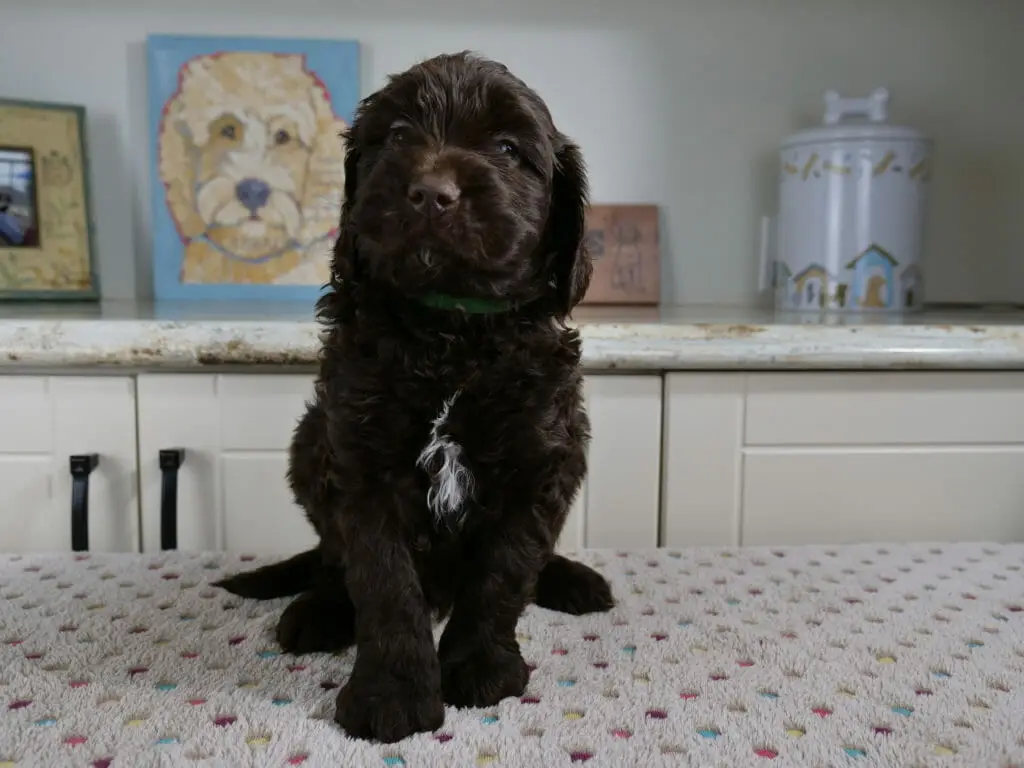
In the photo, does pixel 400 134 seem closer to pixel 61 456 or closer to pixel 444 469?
pixel 444 469

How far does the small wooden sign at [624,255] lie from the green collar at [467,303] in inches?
36.1

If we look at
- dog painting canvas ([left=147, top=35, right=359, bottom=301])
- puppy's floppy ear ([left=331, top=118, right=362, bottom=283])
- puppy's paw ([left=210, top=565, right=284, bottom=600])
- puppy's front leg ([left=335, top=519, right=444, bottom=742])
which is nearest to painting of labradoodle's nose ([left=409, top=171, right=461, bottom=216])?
puppy's floppy ear ([left=331, top=118, right=362, bottom=283])

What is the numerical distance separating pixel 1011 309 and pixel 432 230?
1.48 metres

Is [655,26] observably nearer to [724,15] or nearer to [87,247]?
[724,15]

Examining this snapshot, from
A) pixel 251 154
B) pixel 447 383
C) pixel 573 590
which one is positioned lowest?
pixel 573 590

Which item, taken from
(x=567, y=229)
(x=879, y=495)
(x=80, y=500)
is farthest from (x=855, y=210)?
(x=80, y=500)

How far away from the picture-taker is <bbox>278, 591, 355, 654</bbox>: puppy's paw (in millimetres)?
811

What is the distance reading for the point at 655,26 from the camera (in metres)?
1.67

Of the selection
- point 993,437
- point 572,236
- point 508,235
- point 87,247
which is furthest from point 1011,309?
point 87,247

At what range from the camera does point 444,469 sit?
730mm

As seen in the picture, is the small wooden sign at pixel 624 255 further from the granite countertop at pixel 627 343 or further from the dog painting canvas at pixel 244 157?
the dog painting canvas at pixel 244 157

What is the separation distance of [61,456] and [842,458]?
1.16 m

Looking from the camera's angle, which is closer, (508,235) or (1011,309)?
(508,235)

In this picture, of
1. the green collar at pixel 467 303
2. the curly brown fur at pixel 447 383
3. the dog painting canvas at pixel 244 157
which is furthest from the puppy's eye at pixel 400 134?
the dog painting canvas at pixel 244 157
